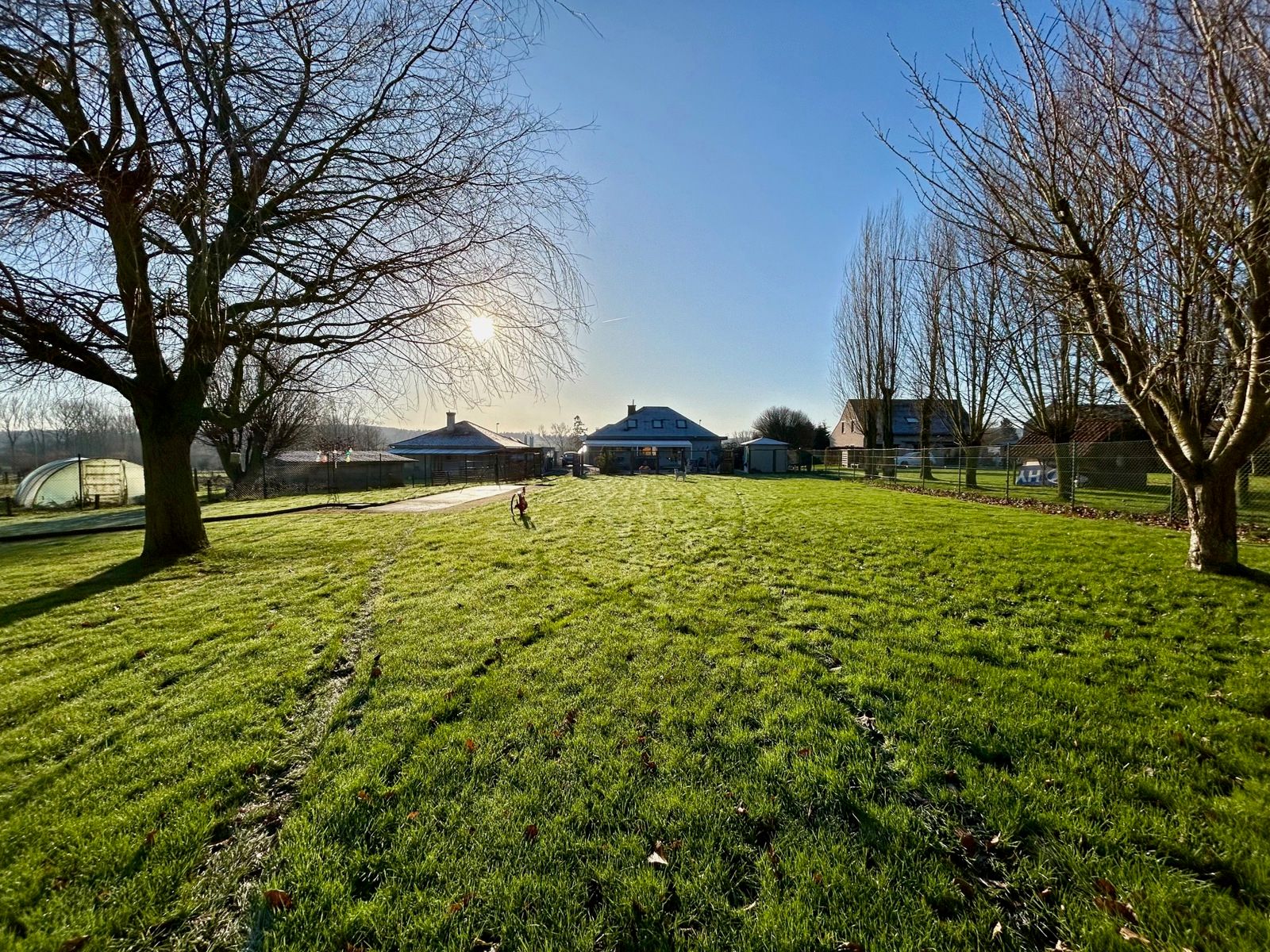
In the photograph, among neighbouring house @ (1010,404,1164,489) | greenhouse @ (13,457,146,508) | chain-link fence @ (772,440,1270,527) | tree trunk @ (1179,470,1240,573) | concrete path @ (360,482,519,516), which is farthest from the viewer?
greenhouse @ (13,457,146,508)

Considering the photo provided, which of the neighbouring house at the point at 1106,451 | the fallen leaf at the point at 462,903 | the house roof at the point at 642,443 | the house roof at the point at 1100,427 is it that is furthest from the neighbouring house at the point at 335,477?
the house roof at the point at 1100,427

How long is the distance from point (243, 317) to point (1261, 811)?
7.63m

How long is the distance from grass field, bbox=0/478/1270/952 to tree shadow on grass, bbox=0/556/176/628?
5 cm

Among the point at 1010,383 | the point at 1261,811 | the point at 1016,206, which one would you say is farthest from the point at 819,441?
the point at 1261,811

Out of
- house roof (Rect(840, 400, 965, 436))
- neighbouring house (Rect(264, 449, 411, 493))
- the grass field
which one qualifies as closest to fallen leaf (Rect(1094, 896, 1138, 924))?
the grass field

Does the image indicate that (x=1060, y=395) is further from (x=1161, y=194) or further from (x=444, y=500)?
(x=444, y=500)

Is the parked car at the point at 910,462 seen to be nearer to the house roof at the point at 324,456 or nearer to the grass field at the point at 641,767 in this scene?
the grass field at the point at 641,767

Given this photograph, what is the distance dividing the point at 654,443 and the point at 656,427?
3210mm

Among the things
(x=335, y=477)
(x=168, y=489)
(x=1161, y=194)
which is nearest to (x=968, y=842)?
(x=1161, y=194)

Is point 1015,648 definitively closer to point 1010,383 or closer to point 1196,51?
point 1196,51

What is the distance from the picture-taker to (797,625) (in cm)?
470

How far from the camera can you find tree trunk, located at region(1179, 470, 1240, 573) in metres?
5.88

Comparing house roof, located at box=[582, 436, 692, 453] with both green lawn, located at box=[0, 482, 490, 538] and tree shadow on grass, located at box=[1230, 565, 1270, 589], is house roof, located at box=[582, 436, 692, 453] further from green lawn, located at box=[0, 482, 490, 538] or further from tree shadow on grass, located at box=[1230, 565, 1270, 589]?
tree shadow on grass, located at box=[1230, 565, 1270, 589]

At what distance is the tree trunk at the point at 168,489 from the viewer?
681cm
